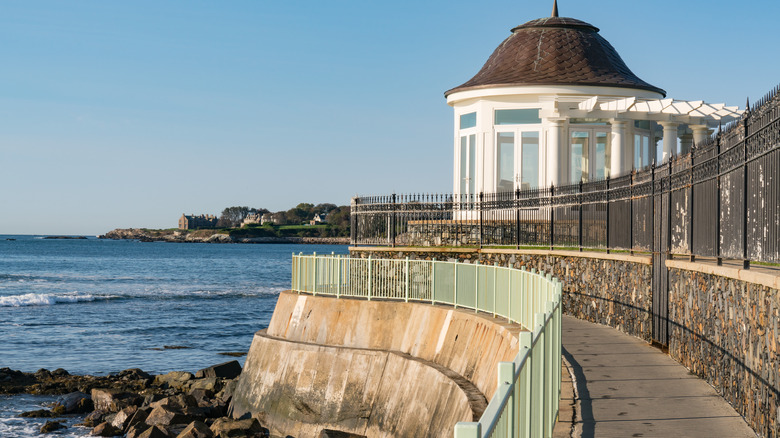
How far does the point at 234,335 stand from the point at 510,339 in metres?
32.3

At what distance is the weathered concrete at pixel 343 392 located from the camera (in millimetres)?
14742

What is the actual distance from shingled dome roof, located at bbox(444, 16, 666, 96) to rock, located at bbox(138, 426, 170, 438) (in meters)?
15.8

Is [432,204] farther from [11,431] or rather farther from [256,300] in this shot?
[256,300]

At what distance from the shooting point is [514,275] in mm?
13422

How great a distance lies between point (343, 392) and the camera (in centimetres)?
1739


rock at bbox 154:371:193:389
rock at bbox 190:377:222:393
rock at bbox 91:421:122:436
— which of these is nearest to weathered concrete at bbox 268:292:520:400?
rock at bbox 91:421:122:436

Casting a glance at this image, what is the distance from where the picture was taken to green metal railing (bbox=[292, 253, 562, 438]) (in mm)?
4582

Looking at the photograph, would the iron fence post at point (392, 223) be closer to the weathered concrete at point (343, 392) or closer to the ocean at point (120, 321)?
the weathered concrete at point (343, 392)

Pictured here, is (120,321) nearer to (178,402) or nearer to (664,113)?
(178,402)

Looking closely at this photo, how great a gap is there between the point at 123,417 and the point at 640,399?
46.9 ft

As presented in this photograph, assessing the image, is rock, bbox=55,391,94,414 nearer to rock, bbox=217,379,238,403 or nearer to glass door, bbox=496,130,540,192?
rock, bbox=217,379,238,403

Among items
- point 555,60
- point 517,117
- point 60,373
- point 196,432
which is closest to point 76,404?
point 60,373

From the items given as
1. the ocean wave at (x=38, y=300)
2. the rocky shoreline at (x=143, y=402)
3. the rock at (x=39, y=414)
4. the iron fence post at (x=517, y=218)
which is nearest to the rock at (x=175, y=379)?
the rocky shoreline at (x=143, y=402)

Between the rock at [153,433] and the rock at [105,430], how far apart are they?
2.60 meters
